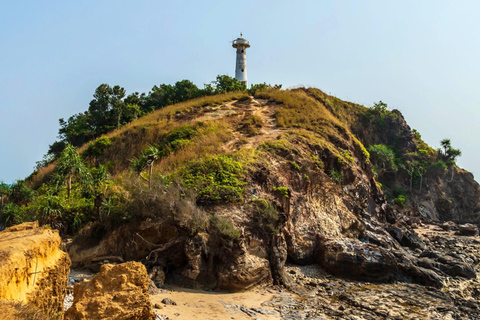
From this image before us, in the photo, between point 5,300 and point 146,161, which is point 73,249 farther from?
point 5,300

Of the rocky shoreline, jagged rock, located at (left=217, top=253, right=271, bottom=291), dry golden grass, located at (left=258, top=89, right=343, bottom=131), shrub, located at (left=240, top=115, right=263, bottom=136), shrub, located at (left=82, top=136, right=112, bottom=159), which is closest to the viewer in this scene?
the rocky shoreline

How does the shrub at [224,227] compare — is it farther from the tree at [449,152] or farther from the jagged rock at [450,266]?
the tree at [449,152]

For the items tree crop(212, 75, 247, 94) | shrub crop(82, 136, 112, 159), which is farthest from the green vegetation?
shrub crop(82, 136, 112, 159)

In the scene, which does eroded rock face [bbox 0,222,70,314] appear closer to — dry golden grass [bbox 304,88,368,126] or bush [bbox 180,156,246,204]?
bush [bbox 180,156,246,204]

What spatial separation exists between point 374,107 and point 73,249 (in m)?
45.9

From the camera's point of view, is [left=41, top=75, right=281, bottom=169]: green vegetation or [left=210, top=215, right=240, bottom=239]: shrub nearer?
[left=210, top=215, right=240, bottom=239]: shrub

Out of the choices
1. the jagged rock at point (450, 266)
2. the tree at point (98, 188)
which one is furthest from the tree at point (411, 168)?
the tree at point (98, 188)

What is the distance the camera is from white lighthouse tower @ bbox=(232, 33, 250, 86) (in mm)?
54625

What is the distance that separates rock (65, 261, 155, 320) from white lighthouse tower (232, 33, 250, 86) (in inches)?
1885

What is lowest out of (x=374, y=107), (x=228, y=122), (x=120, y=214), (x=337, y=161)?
(x=120, y=214)

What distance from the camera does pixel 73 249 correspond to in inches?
679

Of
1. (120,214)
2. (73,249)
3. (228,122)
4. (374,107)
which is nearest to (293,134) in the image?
(228,122)

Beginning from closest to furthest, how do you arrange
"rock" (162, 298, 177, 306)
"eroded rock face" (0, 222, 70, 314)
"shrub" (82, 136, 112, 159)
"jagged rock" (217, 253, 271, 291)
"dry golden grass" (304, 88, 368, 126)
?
"eroded rock face" (0, 222, 70, 314) → "rock" (162, 298, 177, 306) → "jagged rock" (217, 253, 271, 291) → "shrub" (82, 136, 112, 159) → "dry golden grass" (304, 88, 368, 126)

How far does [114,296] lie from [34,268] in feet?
7.04
